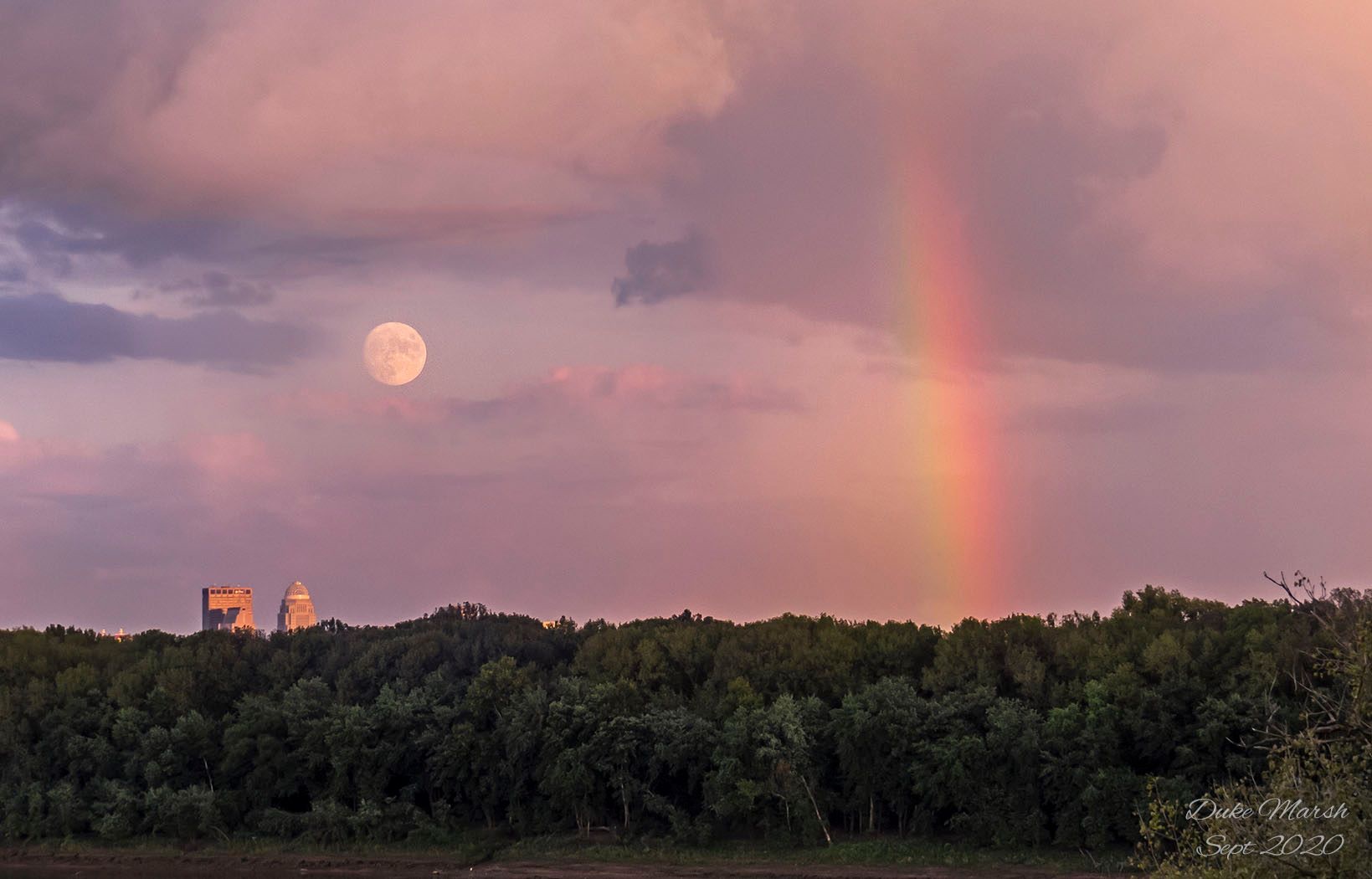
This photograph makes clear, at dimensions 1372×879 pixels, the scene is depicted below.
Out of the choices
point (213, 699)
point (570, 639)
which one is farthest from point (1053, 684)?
point (213, 699)

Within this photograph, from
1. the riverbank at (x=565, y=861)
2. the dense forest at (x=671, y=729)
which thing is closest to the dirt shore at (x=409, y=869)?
the riverbank at (x=565, y=861)

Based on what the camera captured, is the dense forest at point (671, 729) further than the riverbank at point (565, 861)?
Yes

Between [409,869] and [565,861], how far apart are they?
8.78m

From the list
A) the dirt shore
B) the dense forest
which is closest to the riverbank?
the dirt shore

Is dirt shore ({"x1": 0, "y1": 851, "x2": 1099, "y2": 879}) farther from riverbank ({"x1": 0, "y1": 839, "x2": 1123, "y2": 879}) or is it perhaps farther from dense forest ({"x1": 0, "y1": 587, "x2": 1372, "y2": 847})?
dense forest ({"x1": 0, "y1": 587, "x2": 1372, "y2": 847})

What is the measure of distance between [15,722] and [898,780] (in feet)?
184

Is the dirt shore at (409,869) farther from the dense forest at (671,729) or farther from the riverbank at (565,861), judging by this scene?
the dense forest at (671,729)

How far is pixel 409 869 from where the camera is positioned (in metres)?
77.9

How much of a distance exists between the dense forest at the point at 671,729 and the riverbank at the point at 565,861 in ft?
4.51

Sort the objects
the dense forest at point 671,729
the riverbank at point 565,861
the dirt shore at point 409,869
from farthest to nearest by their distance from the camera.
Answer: the dense forest at point 671,729
the dirt shore at point 409,869
the riverbank at point 565,861

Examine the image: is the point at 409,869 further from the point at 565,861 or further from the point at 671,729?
the point at 671,729

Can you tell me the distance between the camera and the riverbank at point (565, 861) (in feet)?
235

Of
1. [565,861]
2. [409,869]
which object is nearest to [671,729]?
[565,861]

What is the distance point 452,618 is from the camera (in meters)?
105
